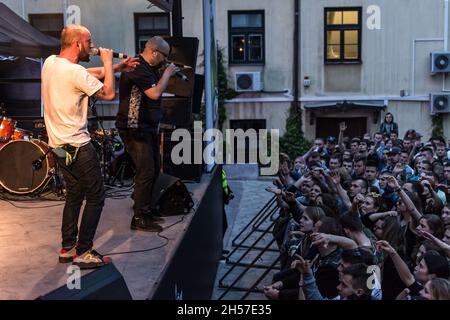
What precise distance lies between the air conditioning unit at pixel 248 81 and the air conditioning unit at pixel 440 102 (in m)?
4.44

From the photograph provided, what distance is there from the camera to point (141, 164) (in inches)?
159

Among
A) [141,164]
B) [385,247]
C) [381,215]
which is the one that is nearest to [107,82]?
[141,164]

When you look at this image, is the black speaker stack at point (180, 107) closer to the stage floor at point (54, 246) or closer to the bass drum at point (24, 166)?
the stage floor at point (54, 246)

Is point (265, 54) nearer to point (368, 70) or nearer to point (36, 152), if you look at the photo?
point (368, 70)

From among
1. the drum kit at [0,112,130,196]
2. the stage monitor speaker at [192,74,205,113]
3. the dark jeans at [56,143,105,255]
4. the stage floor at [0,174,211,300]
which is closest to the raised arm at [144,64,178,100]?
the dark jeans at [56,143,105,255]

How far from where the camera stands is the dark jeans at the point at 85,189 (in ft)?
10.2

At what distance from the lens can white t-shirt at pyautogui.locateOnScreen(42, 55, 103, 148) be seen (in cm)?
297

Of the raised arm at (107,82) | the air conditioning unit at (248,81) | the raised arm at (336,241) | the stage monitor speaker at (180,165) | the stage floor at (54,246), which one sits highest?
the air conditioning unit at (248,81)

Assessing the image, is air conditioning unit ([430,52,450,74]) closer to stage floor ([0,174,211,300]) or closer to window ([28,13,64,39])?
window ([28,13,64,39])

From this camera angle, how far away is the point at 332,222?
14.2ft

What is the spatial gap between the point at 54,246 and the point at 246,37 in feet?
38.3

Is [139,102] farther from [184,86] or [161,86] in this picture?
[184,86]

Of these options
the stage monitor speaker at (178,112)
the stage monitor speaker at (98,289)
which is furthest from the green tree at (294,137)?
the stage monitor speaker at (98,289)

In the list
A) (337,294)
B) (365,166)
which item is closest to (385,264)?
(337,294)
